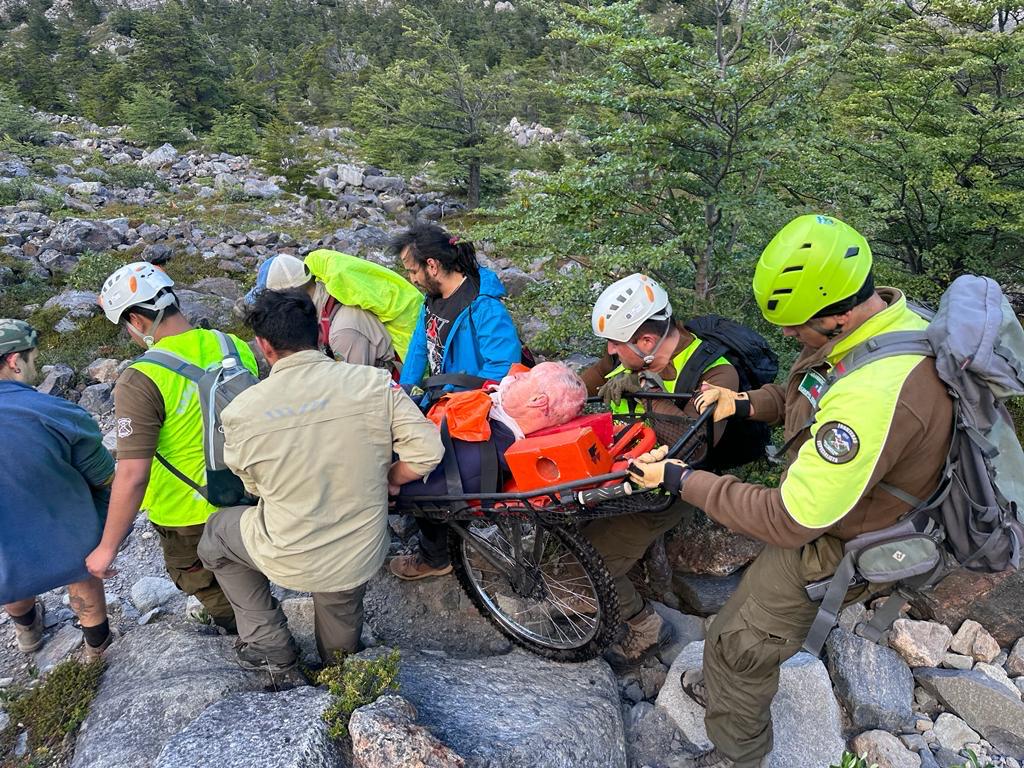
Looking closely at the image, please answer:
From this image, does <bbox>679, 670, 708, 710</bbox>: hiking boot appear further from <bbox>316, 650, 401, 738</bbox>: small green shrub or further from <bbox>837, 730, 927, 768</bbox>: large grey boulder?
<bbox>316, 650, 401, 738</bbox>: small green shrub

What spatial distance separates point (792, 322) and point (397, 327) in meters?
3.11

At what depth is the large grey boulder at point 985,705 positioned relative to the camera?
3.56 meters

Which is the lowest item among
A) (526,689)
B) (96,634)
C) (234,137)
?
(234,137)

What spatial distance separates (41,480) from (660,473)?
3258mm

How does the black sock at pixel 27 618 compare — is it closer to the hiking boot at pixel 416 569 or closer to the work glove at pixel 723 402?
the hiking boot at pixel 416 569

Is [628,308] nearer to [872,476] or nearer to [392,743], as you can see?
[872,476]

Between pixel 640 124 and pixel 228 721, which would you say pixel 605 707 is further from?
pixel 640 124

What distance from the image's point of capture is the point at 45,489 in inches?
129

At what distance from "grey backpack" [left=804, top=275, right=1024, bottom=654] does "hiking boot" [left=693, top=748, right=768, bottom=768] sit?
3.51ft

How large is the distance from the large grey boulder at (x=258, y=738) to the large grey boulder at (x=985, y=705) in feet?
→ 12.2

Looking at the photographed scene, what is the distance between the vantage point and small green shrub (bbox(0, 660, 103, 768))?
3205mm

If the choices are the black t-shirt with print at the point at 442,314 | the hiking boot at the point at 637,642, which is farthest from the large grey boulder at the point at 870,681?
the black t-shirt with print at the point at 442,314

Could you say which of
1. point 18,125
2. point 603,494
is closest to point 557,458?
point 603,494

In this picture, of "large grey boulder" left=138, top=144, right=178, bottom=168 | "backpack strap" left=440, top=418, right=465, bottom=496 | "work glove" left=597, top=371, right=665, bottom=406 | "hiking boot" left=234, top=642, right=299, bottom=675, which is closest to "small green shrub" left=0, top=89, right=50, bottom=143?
"large grey boulder" left=138, top=144, right=178, bottom=168
